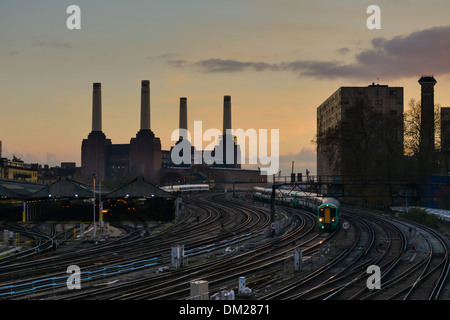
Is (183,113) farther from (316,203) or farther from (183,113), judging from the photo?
(316,203)

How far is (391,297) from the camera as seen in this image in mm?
28688

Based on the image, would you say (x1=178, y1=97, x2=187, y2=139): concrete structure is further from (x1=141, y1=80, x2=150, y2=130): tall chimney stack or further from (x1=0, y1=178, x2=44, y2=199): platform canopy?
(x1=0, y1=178, x2=44, y2=199): platform canopy

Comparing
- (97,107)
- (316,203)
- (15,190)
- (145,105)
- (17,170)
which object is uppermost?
(145,105)

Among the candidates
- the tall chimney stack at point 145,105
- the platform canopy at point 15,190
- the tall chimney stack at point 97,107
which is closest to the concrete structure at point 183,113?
the tall chimney stack at point 145,105

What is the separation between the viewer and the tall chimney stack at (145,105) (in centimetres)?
17388

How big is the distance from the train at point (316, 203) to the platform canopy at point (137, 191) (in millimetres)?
15841

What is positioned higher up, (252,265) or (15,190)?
(15,190)

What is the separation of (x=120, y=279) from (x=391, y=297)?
15.7 meters

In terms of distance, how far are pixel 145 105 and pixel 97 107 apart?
612 inches

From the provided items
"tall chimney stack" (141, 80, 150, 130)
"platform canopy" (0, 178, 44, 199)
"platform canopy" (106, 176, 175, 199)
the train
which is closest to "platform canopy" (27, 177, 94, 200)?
"platform canopy" (0, 178, 44, 199)

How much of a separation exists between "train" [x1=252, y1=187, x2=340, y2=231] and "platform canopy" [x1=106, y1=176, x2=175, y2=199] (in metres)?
15.8

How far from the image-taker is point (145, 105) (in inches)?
7037

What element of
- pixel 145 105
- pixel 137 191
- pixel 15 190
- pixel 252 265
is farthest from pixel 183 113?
pixel 252 265

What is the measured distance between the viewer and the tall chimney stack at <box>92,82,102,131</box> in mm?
→ 174375
